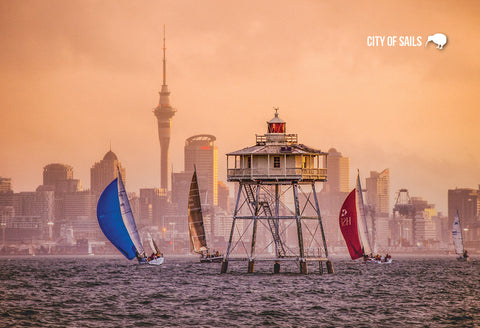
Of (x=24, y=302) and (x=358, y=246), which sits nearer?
(x=24, y=302)

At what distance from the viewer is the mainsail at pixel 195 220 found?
153 meters

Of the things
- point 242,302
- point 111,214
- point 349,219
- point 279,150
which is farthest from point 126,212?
point 242,302

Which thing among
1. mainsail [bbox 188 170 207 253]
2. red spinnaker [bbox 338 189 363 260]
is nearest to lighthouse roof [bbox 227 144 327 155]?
red spinnaker [bbox 338 189 363 260]

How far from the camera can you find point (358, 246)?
136 m

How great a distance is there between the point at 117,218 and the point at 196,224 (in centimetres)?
3119

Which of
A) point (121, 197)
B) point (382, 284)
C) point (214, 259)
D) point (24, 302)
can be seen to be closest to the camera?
point (24, 302)

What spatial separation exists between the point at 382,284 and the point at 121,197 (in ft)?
137

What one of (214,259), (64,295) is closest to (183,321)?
(64,295)

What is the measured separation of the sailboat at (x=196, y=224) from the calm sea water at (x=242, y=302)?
153 ft

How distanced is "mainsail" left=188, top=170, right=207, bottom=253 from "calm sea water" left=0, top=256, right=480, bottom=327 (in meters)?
46.5

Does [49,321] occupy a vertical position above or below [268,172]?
below

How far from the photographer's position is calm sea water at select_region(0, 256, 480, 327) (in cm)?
6450

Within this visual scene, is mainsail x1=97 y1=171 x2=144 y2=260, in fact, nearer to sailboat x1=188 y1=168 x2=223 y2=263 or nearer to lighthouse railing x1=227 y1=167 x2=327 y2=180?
sailboat x1=188 y1=168 x2=223 y2=263

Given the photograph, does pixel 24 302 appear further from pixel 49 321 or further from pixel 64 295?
pixel 49 321
